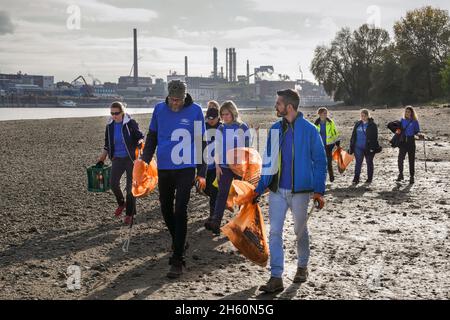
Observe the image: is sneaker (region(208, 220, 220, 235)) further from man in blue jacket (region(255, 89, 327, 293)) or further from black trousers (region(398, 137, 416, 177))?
black trousers (region(398, 137, 416, 177))

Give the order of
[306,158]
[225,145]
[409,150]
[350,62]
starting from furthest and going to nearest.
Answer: [350,62], [409,150], [225,145], [306,158]

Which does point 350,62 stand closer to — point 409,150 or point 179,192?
point 409,150

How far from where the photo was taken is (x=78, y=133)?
30328mm

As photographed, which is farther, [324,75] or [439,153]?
[324,75]

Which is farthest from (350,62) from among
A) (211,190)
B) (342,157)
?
(211,190)

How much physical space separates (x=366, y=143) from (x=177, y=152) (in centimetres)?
799

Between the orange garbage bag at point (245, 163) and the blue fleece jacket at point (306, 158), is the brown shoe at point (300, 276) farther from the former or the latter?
the orange garbage bag at point (245, 163)

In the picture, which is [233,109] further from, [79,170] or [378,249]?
[79,170]

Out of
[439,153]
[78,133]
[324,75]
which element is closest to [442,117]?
[439,153]

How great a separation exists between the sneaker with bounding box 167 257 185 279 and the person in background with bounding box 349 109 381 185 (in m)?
7.70

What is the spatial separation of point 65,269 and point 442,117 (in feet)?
103

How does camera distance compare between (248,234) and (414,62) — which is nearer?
(248,234)

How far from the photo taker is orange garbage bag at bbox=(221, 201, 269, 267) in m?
5.77

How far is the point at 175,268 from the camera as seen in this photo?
5668 millimetres
